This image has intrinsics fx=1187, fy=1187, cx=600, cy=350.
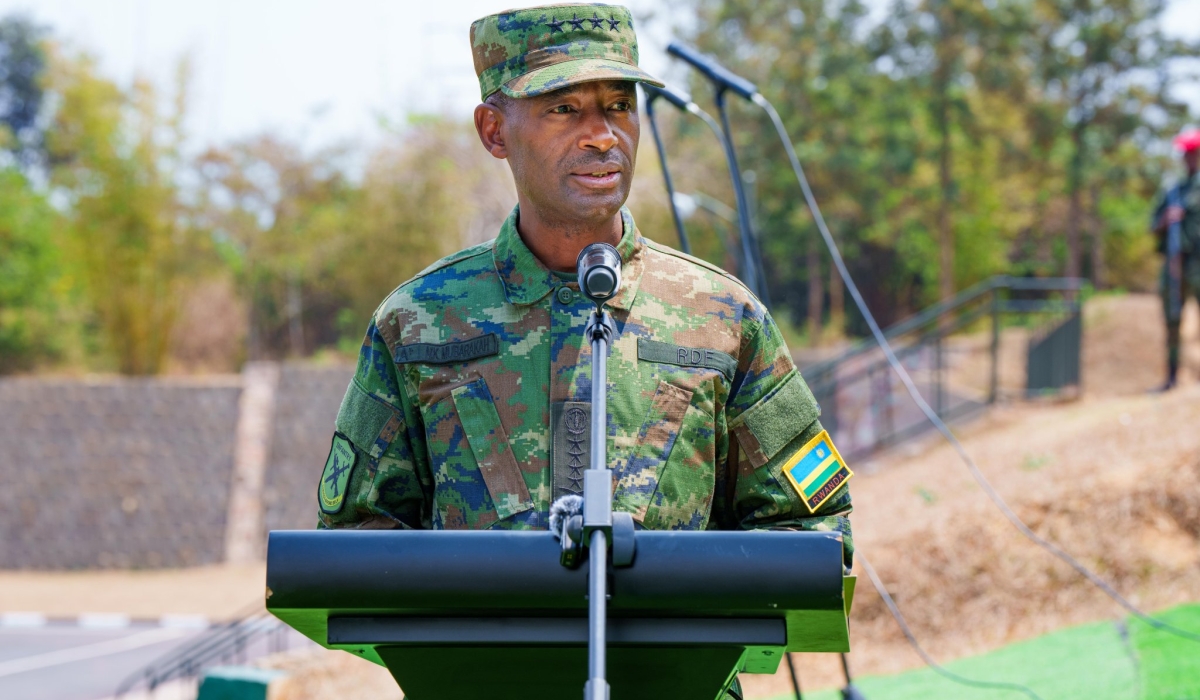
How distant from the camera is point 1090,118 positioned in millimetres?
23641

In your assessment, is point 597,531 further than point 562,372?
No

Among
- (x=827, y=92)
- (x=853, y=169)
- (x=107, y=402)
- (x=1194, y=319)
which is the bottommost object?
(x=107, y=402)

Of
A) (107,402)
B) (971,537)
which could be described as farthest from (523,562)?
(107,402)

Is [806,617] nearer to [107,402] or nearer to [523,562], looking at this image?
[523,562]

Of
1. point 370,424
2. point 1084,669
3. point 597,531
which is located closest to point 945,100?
point 1084,669

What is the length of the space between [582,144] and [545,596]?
2.85 ft

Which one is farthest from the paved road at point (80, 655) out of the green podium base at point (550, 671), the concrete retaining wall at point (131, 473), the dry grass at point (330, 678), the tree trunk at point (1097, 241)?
the tree trunk at point (1097, 241)

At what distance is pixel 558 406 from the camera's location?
205 cm

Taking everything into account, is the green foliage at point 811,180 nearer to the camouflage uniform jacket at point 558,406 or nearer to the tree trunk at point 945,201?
the tree trunk at point 945,201

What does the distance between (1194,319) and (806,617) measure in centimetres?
1551

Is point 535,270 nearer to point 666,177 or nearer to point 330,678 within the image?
point 666,177

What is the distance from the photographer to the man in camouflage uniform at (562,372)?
6.59ft

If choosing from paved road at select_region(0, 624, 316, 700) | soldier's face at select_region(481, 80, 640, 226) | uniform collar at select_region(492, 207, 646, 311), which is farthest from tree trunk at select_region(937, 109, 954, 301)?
soldier's face at select_region(481, 80, 640, 226)

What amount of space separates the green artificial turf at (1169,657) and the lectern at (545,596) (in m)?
3.83
